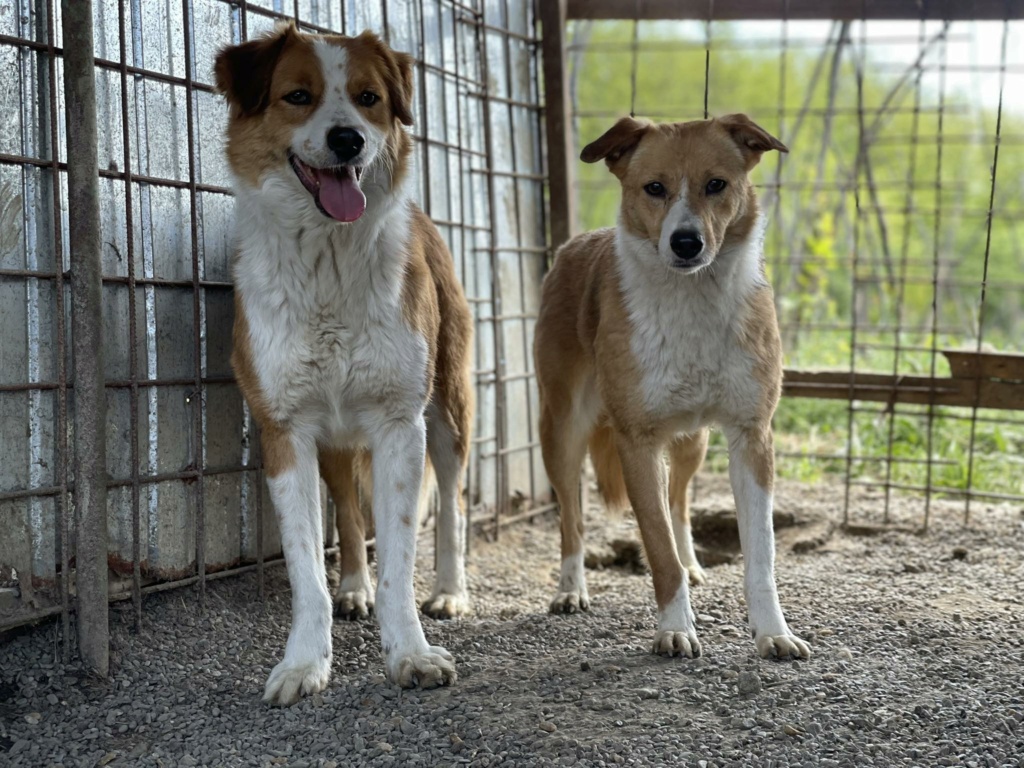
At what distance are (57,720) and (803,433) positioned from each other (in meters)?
6.09

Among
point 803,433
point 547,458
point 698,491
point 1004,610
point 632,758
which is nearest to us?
point 632,758

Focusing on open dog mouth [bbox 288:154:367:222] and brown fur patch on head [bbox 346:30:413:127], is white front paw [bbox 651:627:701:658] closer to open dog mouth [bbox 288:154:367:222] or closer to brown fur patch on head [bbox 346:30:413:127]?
open dog mouth [bbox 288:154:367:222]

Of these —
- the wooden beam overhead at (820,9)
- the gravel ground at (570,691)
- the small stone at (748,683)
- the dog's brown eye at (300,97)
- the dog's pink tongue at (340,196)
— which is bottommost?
the gravel ground at (570,691)

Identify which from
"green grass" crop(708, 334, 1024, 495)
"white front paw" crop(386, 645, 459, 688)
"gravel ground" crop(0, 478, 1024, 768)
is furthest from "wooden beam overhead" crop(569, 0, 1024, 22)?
"white front paw" crop(386, 645, 459, 688)

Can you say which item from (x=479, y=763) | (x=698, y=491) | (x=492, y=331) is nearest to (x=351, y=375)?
(x=479, y=763)

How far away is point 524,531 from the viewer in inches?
229

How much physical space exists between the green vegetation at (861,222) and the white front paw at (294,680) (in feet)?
9.05

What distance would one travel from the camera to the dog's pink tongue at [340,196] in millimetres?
3232

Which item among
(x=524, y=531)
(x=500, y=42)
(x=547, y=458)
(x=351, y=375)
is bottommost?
(x=524, y=531)

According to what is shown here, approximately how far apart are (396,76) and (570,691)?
208 centimetres

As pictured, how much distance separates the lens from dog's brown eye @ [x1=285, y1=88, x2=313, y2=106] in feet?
10.6

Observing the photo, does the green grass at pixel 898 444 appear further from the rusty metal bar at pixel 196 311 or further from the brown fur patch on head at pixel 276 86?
the brown fur patch on head at pixel 276 86

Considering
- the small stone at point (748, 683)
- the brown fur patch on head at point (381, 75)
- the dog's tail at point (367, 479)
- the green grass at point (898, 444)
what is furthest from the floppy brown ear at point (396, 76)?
the green grass at point (898, 444)

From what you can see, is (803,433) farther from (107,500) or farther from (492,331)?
(107,500)
